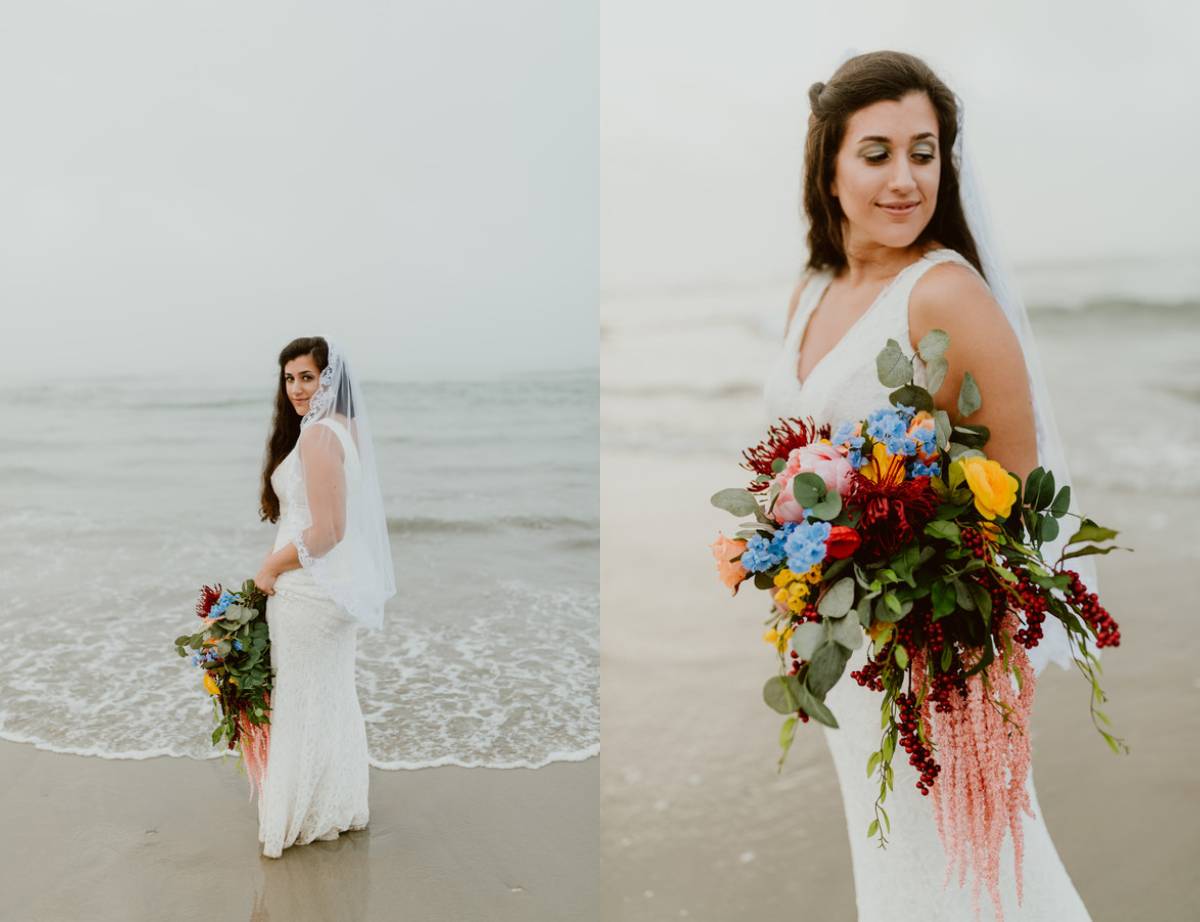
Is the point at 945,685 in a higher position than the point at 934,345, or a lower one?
lower

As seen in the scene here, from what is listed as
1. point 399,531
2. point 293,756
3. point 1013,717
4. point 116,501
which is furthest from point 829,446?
point 116,501

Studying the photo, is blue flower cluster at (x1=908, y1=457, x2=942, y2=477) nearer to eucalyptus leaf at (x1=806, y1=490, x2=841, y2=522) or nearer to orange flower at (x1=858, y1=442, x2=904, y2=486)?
orange flower at (x1=858, y1=442, x2=904, y2=486)

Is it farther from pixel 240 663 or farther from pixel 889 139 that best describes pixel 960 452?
pixel 240 663

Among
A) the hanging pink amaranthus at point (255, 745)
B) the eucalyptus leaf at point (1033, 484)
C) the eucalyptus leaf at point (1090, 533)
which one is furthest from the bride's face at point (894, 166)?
the hanging pink amaranthus at point (255, 745)

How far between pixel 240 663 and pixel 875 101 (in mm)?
2453

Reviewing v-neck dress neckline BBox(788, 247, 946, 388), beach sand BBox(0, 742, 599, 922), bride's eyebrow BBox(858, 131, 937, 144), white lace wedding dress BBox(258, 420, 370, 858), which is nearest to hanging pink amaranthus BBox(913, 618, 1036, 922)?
v-neck dress neckline BBox(788, 247, 946, 388)

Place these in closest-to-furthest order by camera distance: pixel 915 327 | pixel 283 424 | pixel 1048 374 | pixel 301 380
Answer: pixel 915 327
pixel 301 380
pixel 283 424
pixel 1048 374

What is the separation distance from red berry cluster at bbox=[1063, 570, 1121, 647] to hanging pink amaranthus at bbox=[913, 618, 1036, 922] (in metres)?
0.11

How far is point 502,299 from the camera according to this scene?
1000 centimetres

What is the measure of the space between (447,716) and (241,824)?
4.61 feet

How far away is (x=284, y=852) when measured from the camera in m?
3.21

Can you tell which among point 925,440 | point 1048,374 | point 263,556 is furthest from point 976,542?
point 263,556

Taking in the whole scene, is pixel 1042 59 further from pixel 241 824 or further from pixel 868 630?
pixel 241 824

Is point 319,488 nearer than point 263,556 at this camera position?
Yes
